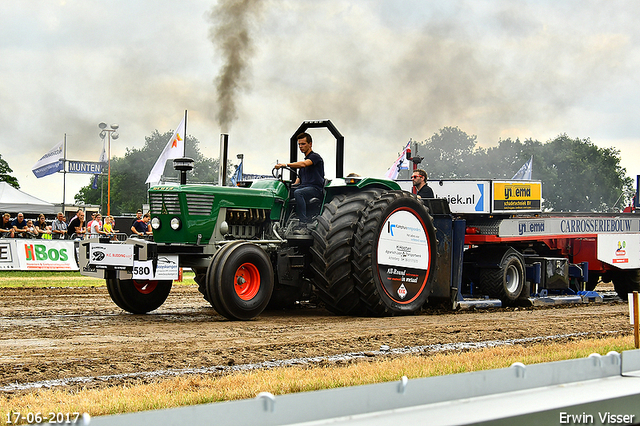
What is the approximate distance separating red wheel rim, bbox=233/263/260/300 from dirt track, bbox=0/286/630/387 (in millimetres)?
340

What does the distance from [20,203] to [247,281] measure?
1056 inches

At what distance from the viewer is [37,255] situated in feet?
60.7

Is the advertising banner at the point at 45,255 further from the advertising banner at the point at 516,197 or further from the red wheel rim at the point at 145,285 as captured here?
the advertising banner at the point at 516,197

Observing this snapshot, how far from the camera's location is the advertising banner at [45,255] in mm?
18219

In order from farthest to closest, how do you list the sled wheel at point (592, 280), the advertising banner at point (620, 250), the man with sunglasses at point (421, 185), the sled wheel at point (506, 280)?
the sled wheel at point (592, 280), the advertising banner at point (620, 250), the sled wheel at point (506, 280), the man with sunglasses at point (421, 185)

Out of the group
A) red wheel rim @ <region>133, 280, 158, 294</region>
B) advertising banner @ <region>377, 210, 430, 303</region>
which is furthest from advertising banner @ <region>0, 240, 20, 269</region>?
advertising banner @ <region>377, 210, 430, 303</region>

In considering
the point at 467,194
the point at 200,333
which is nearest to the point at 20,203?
the point at 467,194

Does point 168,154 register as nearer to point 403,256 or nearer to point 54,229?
point 54,229

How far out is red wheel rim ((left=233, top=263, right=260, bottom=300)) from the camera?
27.7 feet

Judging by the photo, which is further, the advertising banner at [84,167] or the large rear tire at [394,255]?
the advertising banner at [84,167]

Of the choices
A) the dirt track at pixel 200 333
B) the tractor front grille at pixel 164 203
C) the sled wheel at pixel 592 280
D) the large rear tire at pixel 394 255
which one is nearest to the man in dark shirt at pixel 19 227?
the dirt track at pixel 200 333

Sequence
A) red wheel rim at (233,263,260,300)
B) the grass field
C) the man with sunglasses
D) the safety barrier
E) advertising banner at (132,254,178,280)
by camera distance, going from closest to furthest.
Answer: the safety barrier, advertising banner at (132,254,178,280), red wheel rim at (233,263,260,300), the man with sunglasses, the grass field

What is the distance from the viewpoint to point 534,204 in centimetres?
1289

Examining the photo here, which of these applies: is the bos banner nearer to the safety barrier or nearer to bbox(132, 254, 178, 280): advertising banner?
bbox(132, 254, 178, 280): advertising banner
